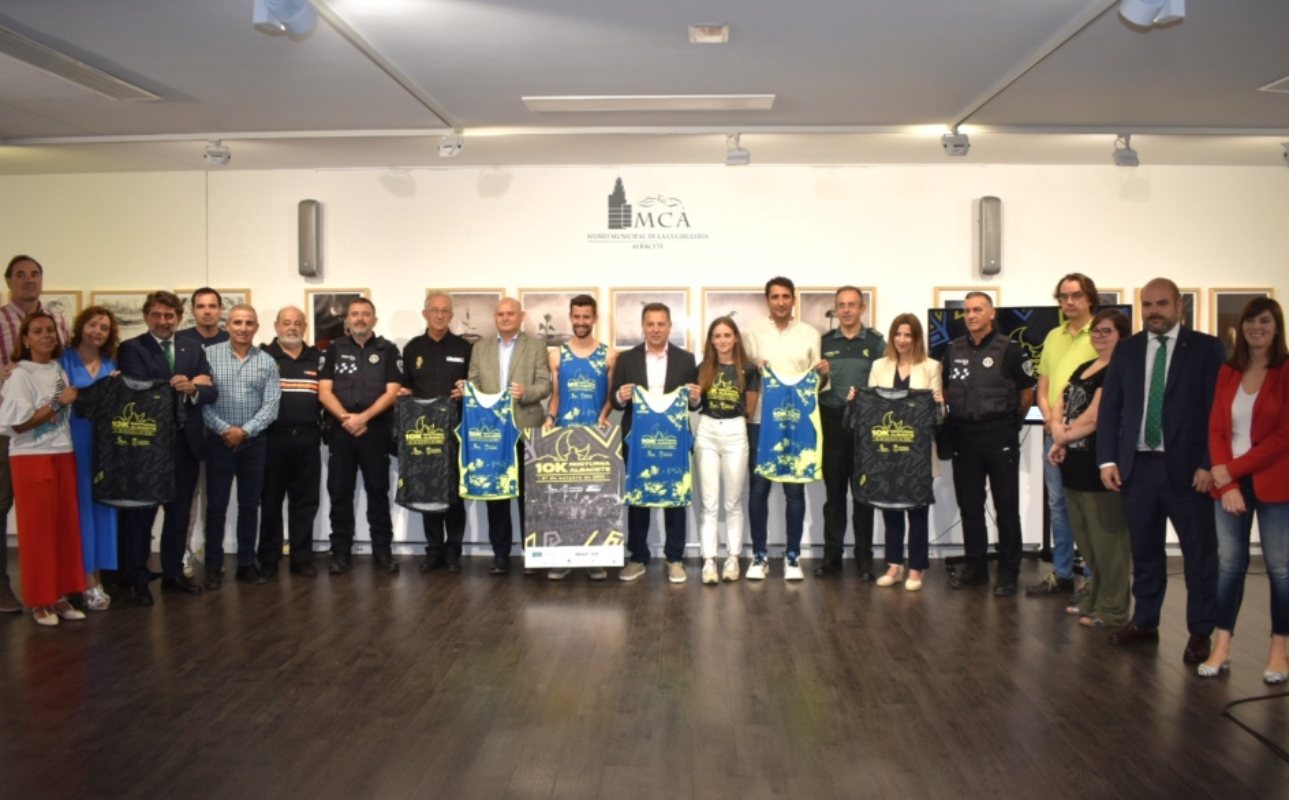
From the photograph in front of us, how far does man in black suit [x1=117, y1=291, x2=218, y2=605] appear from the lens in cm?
579

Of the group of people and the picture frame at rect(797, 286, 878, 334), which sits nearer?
the group of people

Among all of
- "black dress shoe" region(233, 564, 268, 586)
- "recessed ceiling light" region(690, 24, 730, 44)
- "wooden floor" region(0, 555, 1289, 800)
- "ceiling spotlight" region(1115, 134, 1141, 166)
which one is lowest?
"wooden floor" region(0, 555, 1289, 800)

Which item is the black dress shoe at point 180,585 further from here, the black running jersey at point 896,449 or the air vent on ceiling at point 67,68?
the black running jersey at point 896,449

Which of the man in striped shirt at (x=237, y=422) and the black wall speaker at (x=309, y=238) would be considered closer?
the man in striped shirt at (x=237, y=422)

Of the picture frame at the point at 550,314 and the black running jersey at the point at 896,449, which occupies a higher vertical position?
the picture frame at the point at 550,314

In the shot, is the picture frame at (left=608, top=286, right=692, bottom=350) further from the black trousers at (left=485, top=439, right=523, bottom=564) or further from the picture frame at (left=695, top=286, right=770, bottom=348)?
the black trousers at (left=485, top=439, right=523, bottom=564)

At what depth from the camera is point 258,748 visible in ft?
11.7

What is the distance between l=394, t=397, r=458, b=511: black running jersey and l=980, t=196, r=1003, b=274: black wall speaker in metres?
4.09

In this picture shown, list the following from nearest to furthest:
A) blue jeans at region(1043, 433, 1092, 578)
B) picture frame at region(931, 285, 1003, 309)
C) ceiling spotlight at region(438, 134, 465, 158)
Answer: blue jeans at region(1043, 433, 1092, 578) < ceiling spotlight at region(438, 134, 465, 158) < picture frame at region(931, 285, 1003, 309)

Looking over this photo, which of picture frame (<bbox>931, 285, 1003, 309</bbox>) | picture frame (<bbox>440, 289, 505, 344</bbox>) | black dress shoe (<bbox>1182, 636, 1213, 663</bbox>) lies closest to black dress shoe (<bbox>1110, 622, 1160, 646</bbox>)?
black dress shoe (<bbox>1182, 636, 1213, 663</bbox>)

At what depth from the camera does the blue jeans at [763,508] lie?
6.47m

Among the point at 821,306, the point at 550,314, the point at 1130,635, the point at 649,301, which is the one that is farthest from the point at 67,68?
the point at 1130,635

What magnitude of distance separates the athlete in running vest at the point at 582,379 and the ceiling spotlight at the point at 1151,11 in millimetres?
3501

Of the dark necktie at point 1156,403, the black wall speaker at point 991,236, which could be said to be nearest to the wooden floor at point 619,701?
the dark necktie at point 1156,403
